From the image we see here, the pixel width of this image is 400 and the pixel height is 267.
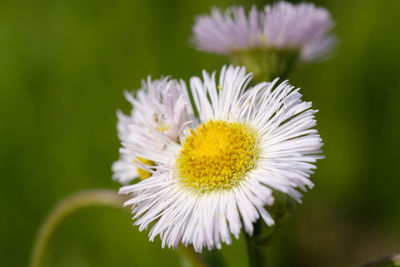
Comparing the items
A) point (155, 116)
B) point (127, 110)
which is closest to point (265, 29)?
point (155, 116)

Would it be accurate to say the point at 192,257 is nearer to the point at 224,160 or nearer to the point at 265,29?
the point at 224,160

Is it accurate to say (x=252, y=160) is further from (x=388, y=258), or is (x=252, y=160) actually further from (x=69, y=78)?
(x=69, y=78)

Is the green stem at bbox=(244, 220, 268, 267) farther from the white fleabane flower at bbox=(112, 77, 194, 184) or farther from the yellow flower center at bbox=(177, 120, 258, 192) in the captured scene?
the white fleabane flower at bbox=(112, 77, 194, 184)

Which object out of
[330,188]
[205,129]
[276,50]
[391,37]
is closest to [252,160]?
[205,129]

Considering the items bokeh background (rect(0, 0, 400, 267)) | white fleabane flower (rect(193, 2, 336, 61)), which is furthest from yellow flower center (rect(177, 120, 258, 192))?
bokeh background (rect(0, 0, 400, 267))

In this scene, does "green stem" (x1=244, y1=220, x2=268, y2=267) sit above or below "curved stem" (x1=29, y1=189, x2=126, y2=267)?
below

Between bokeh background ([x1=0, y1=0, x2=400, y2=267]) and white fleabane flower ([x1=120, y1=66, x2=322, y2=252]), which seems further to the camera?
bokeh background ([x1=0, y1=0, x2=400, y2=267])
